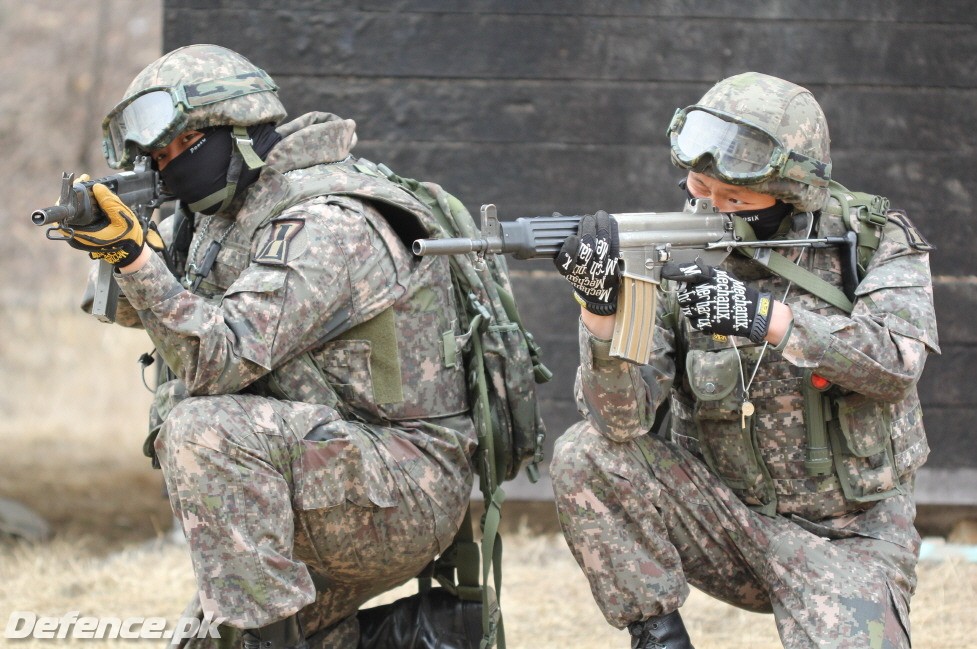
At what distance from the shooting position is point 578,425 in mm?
3578

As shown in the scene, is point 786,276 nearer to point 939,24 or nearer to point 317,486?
point 317,486

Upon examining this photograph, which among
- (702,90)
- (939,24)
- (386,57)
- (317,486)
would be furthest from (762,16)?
(317,486)

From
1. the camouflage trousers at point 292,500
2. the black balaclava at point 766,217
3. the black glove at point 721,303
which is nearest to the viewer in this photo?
the black glove at point 721,303

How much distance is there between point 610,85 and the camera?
17.2 feet

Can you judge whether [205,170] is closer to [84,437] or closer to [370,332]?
[370,332]

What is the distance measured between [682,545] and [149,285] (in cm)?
157

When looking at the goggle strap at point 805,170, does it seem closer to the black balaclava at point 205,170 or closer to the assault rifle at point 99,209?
the black balaclava at point 205,170

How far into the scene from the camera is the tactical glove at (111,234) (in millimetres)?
3145

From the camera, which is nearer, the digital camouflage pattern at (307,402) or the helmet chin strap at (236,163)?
the digital camouflage pattern at (307,402)

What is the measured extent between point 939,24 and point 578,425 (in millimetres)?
2654

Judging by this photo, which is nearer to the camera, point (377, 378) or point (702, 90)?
point (377, 378)

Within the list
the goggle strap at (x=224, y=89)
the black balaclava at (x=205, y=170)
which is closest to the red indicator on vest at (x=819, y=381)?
the black balaclava at (x=205, y=170)

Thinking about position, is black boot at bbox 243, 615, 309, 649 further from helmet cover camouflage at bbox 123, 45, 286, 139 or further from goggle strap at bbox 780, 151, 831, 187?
goggle strap at bbox 780, 151, 831, 187

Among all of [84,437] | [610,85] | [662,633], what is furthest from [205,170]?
[84,437]
